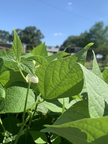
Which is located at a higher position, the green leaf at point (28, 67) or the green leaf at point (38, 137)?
the green leaf at point (28, 67)

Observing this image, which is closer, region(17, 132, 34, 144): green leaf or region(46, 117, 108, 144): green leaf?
region(46, 117, 108, 144): green leaf

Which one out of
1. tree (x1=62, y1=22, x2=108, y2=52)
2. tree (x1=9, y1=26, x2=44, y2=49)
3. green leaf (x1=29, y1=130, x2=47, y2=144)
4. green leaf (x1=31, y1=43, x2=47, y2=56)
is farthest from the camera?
tree (x1=9, y1=26, x2=44, y2=49)

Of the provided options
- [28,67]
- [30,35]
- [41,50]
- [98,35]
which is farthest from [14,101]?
[30,35]

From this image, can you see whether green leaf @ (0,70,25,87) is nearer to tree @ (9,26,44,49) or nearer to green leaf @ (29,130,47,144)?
green leaf @ (29,130,47,144)

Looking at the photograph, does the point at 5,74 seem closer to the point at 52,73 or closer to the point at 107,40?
the point at 52,73

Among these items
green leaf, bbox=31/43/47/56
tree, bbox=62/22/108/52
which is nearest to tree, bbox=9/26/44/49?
tree, bbox=62/22/108/52

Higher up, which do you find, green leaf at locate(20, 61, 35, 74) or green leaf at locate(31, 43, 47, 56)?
green leaf at locate(31, 43, 47, 56)

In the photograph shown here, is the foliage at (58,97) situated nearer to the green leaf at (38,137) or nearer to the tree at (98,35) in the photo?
the green leaf at (38,137)

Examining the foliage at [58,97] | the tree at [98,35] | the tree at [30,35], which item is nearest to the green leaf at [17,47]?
the foliage at [58,97]
